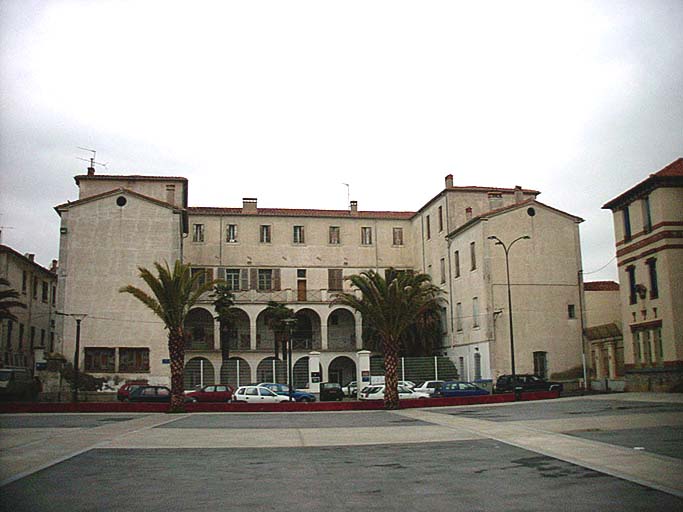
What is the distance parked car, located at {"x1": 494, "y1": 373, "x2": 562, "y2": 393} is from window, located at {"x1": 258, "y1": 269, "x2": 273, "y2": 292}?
24.1 meters

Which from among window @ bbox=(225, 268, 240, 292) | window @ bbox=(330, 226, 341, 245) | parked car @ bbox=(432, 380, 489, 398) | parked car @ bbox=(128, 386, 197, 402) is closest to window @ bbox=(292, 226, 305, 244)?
window @ bbox=(330, 226, 341, 245)

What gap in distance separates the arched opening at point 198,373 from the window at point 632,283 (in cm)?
2986

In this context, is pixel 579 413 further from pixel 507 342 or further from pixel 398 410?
pixel 507 342

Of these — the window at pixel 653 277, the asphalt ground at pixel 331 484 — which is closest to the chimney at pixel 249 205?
the window at pixel 653 277

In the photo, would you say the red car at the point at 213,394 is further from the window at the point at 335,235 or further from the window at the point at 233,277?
the window at the point at 335,235

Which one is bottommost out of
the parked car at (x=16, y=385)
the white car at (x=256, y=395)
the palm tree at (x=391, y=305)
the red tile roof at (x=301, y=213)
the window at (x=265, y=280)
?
the white car at (x=256, y=395)

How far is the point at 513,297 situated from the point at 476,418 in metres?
24.6

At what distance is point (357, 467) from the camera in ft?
41.3

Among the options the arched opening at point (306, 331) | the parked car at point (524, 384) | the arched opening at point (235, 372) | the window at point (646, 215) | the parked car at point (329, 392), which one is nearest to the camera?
the window at point (646, 215)

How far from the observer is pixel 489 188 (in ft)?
179

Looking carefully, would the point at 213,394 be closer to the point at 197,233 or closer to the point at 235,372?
the point at 235,372

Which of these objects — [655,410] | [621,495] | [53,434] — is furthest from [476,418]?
[621,495]

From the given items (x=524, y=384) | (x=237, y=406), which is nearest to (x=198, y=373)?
(x=237, y=406)

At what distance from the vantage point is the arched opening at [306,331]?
5831 centimetres
